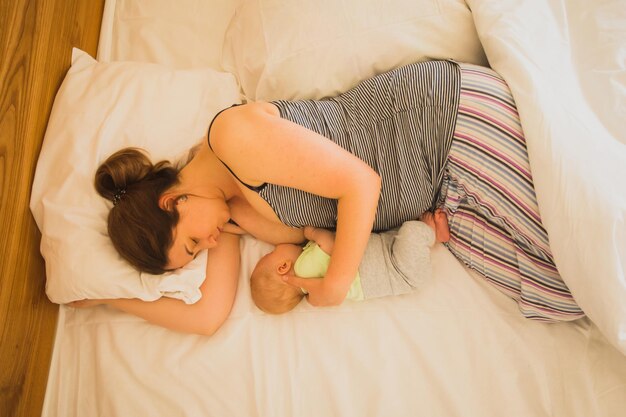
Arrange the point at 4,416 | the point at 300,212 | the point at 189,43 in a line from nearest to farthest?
the point at 4,416 < the point at 300,212 < the point at 189,43

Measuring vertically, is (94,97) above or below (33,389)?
above

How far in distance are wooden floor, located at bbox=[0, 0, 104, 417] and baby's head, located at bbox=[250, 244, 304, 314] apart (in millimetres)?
525

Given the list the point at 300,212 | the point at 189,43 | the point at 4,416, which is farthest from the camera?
the point at 189,43

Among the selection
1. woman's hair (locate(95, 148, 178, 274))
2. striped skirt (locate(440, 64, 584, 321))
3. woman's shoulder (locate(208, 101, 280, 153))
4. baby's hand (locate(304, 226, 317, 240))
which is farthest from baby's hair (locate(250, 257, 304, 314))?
Answer: striped skirt (locate(440, 64, 584, 321))

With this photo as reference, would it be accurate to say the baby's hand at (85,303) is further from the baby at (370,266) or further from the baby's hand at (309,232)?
the baby's hand at (309,232)

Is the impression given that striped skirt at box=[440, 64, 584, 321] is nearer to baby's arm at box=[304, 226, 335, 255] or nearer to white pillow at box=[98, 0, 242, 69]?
baby's arm at box=[304, 226, 335, 255]

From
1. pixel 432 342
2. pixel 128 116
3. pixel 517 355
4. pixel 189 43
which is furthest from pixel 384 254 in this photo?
pixel 189 43

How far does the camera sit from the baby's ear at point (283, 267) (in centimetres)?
104

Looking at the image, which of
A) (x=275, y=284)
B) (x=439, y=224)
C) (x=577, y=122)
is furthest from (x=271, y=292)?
(x=577, y=122)

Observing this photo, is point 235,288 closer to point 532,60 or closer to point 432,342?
point 432,342

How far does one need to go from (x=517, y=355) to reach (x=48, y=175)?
3.88 feet

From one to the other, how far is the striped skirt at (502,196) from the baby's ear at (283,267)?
43 cm

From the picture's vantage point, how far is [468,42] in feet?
3.51

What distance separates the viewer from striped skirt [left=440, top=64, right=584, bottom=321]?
89 centimetres
